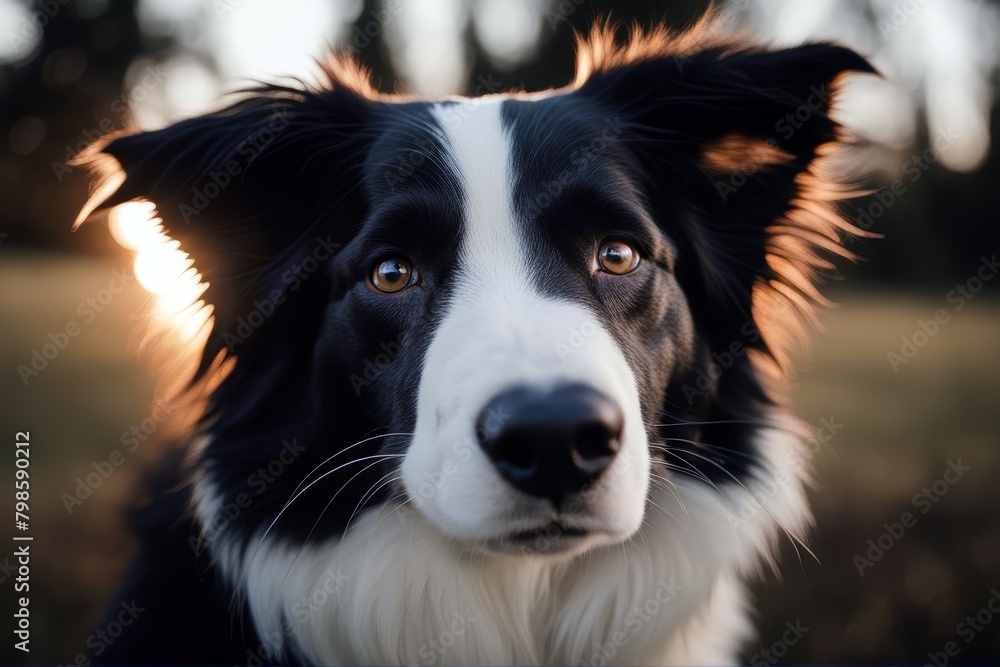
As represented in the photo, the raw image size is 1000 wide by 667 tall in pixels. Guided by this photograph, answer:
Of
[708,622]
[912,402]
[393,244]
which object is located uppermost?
[393,244]

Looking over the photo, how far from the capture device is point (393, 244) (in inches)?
95.9

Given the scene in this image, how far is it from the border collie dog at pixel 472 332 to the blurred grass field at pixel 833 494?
583mm

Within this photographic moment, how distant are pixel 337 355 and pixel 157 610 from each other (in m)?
1.02

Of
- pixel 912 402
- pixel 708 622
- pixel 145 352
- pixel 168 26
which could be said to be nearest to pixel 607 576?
pixel 708 622

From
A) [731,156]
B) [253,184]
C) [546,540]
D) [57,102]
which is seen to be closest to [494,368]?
[546,540]

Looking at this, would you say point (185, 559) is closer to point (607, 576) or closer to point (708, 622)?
point (607, 576)

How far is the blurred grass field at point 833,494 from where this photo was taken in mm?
3711

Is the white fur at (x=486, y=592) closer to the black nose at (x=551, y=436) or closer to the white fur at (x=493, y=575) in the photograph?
the white fur at (x=493, y=575)

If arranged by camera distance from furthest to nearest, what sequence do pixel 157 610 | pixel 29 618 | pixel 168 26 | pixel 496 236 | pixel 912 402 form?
pixel 912 402 < pixel 168 26 < pixel 29 618 < pixel 157 610 < pixel 496 236

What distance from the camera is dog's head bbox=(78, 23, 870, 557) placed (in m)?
2.12

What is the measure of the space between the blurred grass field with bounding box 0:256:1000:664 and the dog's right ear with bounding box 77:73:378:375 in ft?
1.40

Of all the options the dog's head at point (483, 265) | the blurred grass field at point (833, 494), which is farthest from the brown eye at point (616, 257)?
the blurred grass field at point (833, 494)

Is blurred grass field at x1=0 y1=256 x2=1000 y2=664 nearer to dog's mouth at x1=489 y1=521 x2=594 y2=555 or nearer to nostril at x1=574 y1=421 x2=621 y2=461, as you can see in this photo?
dog's mouth at x1=489 y1=521 x2=594 y2=555

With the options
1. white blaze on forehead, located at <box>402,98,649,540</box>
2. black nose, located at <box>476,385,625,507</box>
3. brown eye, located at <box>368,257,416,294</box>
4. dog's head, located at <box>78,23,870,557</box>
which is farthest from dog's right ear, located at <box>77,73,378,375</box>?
black nose, located at <box>476,385,625,507</box>
